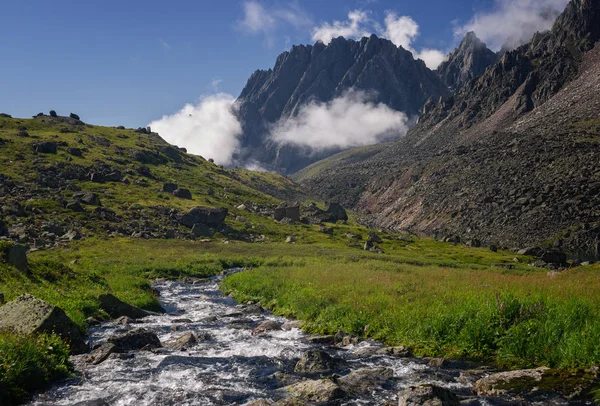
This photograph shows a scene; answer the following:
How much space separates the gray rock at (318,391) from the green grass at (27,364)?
8.61m

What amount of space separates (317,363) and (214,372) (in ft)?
14.0

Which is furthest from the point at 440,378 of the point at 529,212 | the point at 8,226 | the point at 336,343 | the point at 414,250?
the point at 529,212

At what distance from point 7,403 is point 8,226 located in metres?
76.2

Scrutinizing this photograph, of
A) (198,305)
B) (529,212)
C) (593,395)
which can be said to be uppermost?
(529,212)

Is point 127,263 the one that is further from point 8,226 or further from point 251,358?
point 251,358

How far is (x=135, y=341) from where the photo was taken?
20188 mm

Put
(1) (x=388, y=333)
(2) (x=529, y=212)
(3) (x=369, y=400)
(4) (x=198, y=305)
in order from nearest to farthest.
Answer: (3) (x=369, y=400), (1) (x=388, y=333), (4) (x=198, y=305), (2) (x=529, y=212)

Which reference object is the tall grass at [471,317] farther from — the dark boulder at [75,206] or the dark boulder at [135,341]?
the dark boulder at [75,206]

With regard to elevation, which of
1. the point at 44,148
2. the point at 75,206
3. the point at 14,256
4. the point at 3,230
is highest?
the point at 44,148

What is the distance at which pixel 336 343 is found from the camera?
20.9 metres

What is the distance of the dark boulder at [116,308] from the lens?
27594 millimetres

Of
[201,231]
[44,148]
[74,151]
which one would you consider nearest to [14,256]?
[201,231]

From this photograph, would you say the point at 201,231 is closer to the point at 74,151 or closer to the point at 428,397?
the point at 74,151

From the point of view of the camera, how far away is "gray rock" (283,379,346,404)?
13203 mm
